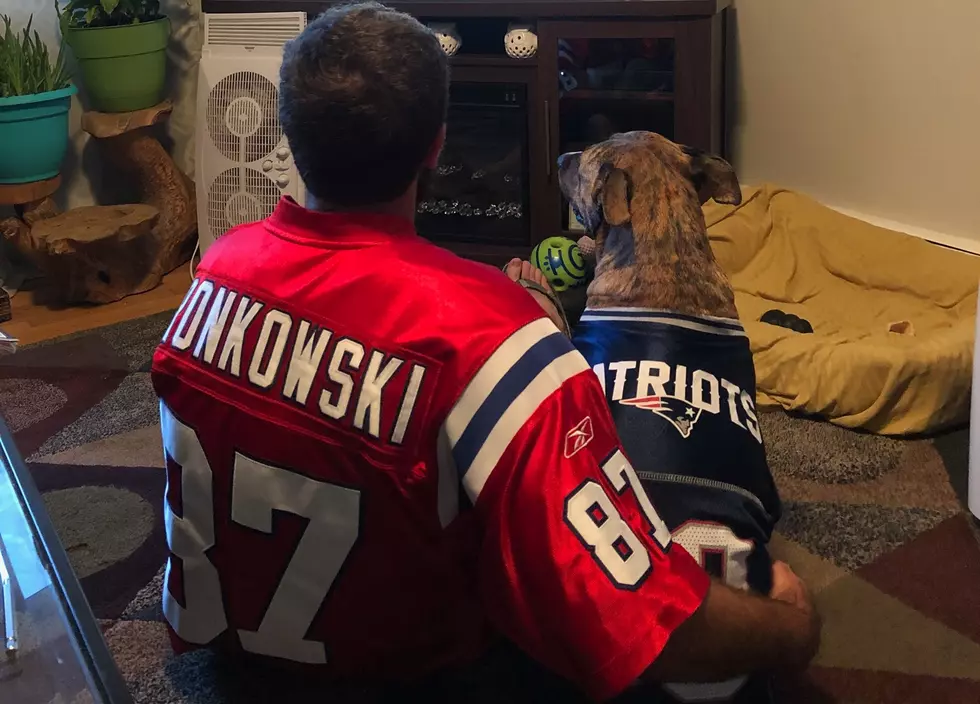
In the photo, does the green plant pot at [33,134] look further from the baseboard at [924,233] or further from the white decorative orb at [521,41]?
the baseboard at [924,233]

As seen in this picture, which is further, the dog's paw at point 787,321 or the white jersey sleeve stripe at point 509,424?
the dog's paw at point 787,321

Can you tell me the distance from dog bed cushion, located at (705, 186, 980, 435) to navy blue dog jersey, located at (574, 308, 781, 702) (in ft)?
2.33

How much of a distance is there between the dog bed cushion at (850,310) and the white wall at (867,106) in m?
0.19

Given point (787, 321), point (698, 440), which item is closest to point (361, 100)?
point (698, 440)

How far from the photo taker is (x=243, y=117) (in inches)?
125

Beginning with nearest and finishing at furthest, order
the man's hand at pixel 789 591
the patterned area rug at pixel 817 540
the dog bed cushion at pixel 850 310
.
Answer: the man's hand at pixel 789 591 → the patterned area rug at pixel 817 540 → the dog bed cushion at pixel 850 310

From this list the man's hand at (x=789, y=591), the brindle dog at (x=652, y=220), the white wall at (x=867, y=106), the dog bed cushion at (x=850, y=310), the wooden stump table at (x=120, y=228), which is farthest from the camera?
the wooden stump table at (x=120, y=228)

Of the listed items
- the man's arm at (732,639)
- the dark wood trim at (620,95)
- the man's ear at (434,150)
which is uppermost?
the man's ear at (434,150)

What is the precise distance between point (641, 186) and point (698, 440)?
697 millimetres

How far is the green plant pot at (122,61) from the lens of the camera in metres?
3.15

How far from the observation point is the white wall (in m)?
2.75

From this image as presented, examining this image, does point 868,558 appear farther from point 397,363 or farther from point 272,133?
point 272,133

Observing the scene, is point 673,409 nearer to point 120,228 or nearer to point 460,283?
point 460,283

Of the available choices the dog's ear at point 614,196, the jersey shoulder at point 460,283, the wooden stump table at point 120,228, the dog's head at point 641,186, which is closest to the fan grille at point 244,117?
the wooden stump table at point 120,228
